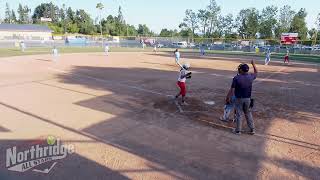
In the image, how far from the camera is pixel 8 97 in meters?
12.5

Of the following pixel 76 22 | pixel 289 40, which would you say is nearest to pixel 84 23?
pixel 76 22

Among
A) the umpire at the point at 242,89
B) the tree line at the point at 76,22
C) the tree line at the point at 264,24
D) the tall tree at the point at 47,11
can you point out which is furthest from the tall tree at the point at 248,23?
the tall tree at the point at 47,11

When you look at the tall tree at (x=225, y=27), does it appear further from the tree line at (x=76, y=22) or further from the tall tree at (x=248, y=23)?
the tree line at (x=76, y=22)

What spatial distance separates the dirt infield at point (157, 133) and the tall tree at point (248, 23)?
244 feet

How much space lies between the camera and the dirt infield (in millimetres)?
6195

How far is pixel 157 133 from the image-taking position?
831 cm

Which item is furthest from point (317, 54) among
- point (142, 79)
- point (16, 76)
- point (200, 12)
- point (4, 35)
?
point (4, 35)

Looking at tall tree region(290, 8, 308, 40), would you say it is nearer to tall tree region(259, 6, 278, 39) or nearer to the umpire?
tall tree region(259, 6, 278, 39)

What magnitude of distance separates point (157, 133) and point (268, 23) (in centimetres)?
8312

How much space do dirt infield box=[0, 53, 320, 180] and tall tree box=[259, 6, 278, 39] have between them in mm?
73678

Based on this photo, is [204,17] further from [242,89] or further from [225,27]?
[242,89]

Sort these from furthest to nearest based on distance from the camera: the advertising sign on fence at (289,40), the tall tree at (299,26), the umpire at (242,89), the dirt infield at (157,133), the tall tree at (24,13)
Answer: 1. the tall tree at (24,13)
2. the tall tree at (299,26)
3. the advertising sign on fence at (289,40)
4. the umpire at (242,89)
5. the dirt infield at (157,133)

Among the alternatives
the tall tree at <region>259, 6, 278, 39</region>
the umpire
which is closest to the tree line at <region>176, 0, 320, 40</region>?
the tall tree at <region>259, 6, 278, 39</region>

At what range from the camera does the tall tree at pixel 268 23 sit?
83438 millimetres
